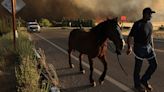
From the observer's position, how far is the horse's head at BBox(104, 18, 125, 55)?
10.4 m

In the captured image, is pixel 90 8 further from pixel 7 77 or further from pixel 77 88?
pixel 77 88

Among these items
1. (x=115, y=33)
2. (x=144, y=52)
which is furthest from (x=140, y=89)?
(x=115, y=33)

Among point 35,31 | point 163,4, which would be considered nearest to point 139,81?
point 35,31

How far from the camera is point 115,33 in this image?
10469 mm

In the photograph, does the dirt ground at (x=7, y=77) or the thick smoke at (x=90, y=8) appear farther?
the thick smoke at (x=90, y=8)

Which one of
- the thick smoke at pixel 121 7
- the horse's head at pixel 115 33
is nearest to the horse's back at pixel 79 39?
the horse's head at pixel 115 33

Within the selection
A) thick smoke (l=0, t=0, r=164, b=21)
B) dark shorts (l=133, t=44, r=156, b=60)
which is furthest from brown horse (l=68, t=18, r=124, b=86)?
thick smoke (l=0, t=0, r=164, b=21)

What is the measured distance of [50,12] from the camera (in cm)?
8575

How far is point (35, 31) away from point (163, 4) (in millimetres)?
33474

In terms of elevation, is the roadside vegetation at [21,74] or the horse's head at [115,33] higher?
the horse's head at [115,33]

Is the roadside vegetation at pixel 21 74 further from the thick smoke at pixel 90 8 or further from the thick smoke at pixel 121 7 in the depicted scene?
the thick smoke at pixel 121 7

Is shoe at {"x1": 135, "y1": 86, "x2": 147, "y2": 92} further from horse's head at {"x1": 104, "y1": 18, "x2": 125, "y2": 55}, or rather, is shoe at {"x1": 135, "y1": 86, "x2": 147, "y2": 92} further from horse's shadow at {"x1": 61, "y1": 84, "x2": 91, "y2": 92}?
horse's shadow at {"x1": 61, "y1": 84, "x2": 91, "y2": 92}

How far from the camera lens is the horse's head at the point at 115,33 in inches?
408

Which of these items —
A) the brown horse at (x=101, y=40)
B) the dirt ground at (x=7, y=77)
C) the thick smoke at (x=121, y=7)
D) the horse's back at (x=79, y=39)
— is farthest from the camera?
the thick smoke at (x=121, y=7)
